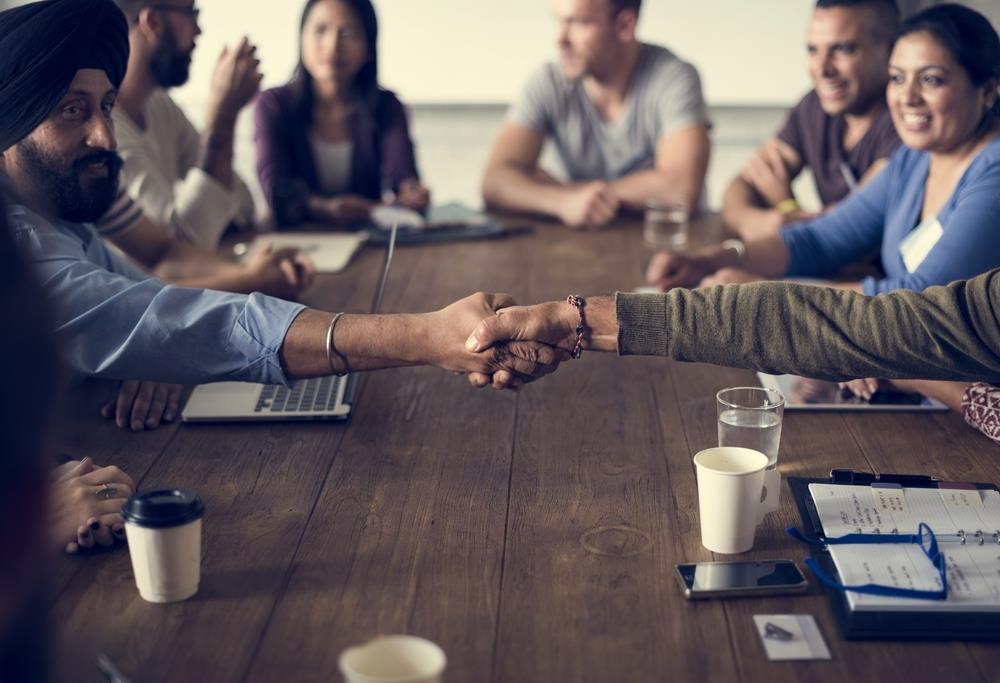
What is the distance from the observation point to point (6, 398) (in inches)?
27.0

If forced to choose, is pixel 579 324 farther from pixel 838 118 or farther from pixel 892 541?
pixel 838 118

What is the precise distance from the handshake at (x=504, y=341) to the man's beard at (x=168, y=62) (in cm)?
124

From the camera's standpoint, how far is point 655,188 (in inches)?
117

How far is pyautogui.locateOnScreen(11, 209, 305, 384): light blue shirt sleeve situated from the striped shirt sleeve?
587mm

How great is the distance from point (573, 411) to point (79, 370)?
0.72m

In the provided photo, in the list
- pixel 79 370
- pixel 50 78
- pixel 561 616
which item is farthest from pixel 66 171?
pixel 561 616

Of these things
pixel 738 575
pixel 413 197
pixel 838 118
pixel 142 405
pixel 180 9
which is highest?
pixel 180 9

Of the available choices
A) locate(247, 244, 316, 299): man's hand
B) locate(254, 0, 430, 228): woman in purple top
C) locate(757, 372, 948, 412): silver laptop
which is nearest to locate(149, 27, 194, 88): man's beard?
locate(254, 0, 430, 228): woman in purple top

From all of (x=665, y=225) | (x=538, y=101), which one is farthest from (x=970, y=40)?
A: (x=538, y=101)

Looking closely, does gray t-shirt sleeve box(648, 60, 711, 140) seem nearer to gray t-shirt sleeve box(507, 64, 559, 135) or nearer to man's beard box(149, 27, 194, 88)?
gray t-shirt sleeve box(507, 64, 559, 135)

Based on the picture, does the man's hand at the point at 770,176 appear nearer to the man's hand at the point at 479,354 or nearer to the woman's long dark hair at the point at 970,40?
the woman's long dark hair at the point at 970,40

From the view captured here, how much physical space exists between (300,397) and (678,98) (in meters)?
1.75

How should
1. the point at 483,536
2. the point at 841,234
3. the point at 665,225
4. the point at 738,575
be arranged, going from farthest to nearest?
the point at 665,225, the point at 841,234, the point at 483,536, the point at 738,575

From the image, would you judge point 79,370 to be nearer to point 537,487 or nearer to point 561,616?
point 537,487
